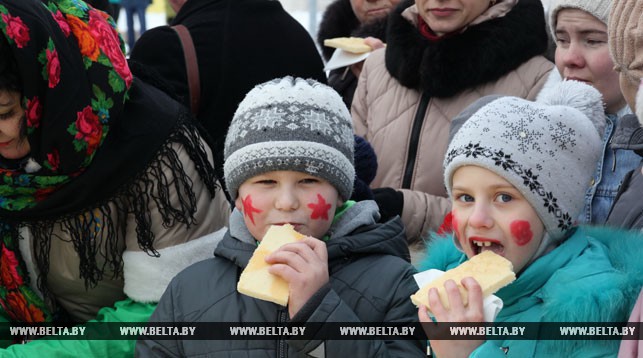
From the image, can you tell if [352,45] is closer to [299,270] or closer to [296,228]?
[296,228]

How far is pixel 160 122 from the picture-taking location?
9.65 feet

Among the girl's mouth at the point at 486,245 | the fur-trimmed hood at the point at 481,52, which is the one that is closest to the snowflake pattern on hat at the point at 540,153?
the girl's mouth at the point at 486,245

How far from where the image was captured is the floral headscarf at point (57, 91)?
2598 mm

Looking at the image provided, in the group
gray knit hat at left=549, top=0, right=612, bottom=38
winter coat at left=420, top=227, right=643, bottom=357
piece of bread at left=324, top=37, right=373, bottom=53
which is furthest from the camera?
piece of bread at left=324, top=37, right=373, bottom=53

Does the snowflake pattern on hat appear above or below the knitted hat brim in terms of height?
above

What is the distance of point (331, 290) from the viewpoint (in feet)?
7.78

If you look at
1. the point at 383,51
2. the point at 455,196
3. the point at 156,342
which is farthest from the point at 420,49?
the point at 156,342

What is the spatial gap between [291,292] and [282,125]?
52 centimetres

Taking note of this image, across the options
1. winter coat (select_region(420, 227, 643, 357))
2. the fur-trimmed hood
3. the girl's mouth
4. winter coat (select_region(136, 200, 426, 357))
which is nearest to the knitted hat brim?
winter coat (select_region(136, 200, 426, 357))

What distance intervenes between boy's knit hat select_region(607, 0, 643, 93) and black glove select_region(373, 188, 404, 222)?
43.7 inches

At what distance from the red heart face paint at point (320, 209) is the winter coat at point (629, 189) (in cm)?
84

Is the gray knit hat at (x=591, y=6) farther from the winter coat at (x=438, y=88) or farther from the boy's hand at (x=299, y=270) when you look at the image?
the boy's hand at (x=299, y=270)

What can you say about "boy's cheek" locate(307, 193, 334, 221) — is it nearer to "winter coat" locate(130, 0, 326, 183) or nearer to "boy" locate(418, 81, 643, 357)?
"boy" locate(418, 81, 643, 357)

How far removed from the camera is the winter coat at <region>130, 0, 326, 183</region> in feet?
12.3
